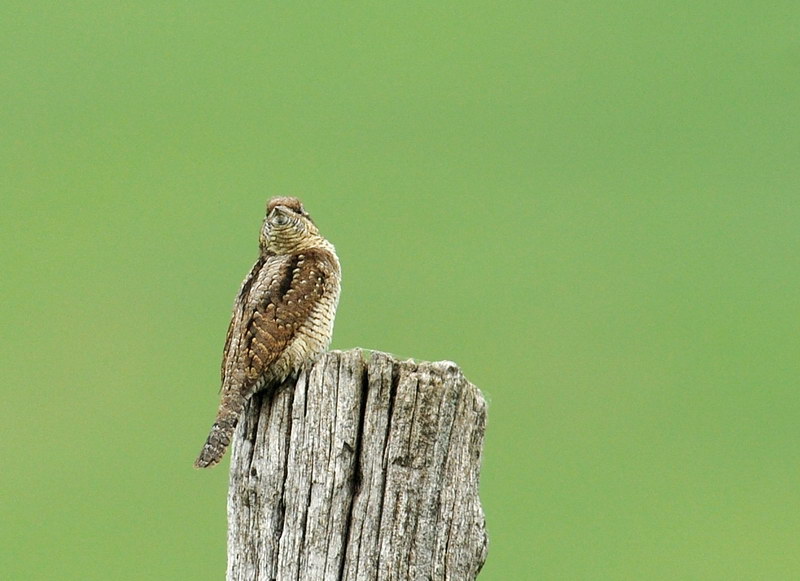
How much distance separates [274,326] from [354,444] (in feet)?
4.63

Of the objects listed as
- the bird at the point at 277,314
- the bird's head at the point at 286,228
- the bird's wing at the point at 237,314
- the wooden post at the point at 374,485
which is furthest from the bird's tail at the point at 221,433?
the bird's head at the point at 286,228

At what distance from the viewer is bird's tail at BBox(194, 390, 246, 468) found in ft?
12.9

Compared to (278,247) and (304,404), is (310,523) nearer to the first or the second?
(304,404)

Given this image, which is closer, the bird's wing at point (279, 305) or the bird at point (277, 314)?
the bird at point (277, 314)

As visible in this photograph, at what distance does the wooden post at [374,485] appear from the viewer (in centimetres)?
315

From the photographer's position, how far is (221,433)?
156 inches

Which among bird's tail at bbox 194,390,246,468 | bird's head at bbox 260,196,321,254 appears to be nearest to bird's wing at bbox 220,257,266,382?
bird's tail at bbox 194,390,246,468

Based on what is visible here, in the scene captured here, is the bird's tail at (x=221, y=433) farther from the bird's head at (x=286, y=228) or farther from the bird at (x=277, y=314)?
the bird's head at (x=286, y=228)

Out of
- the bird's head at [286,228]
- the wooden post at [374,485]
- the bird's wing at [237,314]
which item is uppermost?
the bird's head at [286,228]

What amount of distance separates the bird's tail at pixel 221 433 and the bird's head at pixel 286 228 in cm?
149

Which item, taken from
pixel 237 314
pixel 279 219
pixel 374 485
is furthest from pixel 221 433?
pixel 279 219

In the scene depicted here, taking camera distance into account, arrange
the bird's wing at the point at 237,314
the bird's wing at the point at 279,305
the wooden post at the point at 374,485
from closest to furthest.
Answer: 1. the wooden post at the point at 374,485
2. the bird's wing at the point at 279,305
3. the bird's wing at the point at 237,314

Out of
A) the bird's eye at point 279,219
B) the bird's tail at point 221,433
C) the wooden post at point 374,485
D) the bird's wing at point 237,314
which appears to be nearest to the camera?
the wooden post at point 374,485

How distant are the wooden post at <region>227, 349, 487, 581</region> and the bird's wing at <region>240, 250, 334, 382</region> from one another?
833 millimetres
